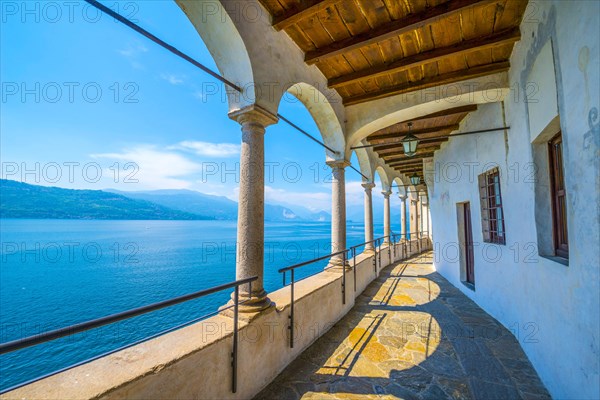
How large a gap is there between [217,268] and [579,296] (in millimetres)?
33078

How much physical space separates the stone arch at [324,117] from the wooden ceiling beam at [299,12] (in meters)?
0.98

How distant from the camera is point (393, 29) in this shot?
10.4 ft

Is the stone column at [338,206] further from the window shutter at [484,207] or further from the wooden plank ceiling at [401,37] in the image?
the window shutter at [484,207]

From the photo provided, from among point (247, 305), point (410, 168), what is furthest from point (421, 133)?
point (247, 305)

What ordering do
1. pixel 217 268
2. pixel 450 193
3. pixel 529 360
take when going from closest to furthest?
pixel 529 360, pixel 450 193, pixel 217 268

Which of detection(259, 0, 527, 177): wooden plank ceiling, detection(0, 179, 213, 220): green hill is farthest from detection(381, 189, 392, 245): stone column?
detection(0, 179, 213, 220): green hill

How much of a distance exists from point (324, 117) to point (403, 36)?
1.93 m

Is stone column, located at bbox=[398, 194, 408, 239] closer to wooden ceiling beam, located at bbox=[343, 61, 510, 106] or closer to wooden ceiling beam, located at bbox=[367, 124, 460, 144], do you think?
wooden ceiling beam, located at bbox=[367, 124, 460, 144]

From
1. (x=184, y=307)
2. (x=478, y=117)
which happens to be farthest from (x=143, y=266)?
(x=478, y=117)

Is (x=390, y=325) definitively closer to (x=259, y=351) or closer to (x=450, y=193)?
(x=259, y=351)

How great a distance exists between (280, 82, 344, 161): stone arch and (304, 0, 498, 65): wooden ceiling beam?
0.52m

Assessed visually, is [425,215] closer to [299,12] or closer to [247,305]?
[299,12]

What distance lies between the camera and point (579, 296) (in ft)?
6.96

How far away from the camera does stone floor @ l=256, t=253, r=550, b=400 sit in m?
2.73
